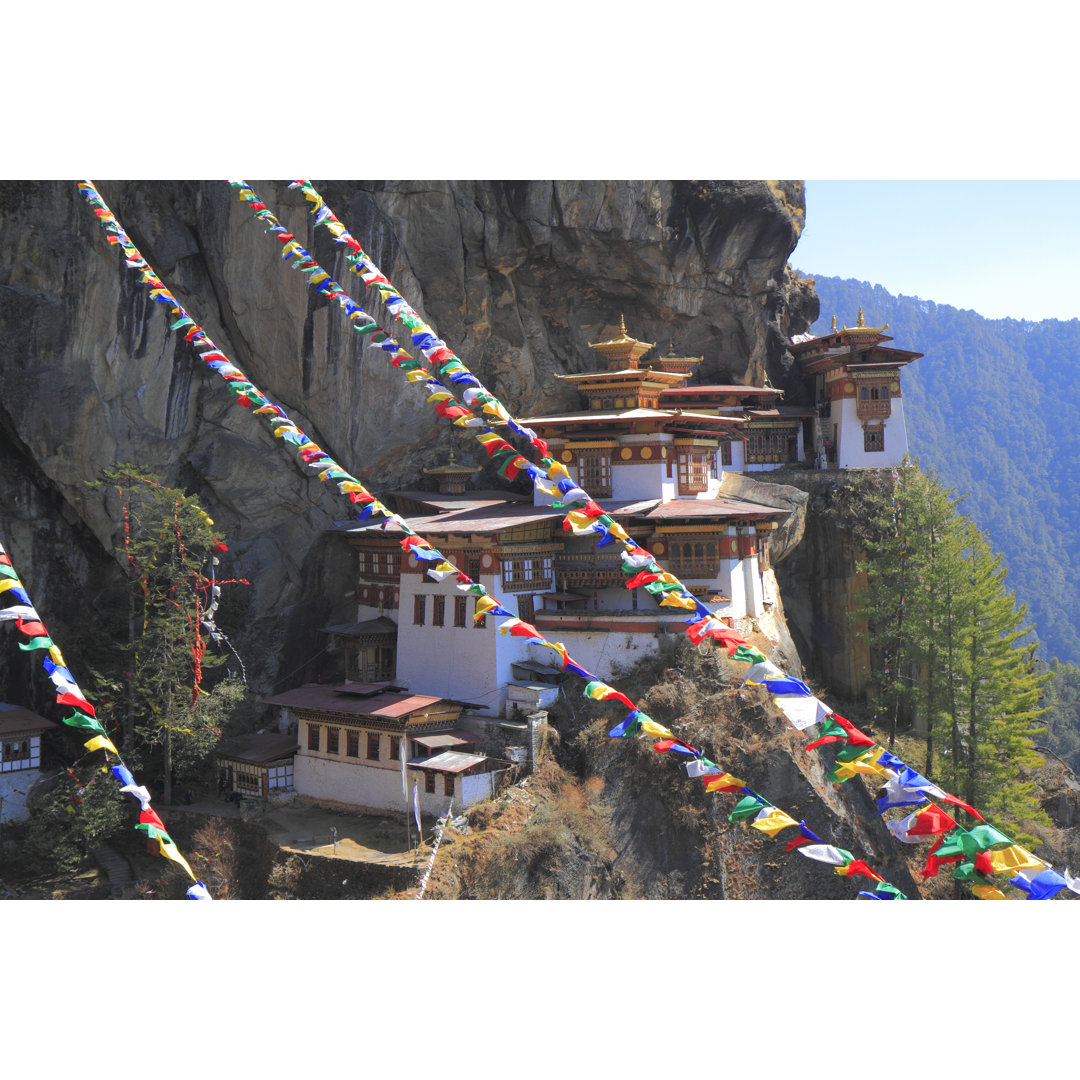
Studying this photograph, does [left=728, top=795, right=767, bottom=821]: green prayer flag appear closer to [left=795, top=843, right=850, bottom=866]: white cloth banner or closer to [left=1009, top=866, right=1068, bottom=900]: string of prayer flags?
[left=795, top=843, right=850, bottom=866]: white cloth banner

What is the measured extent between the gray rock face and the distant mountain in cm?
5616

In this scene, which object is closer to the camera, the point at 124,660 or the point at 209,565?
the point at 124,660

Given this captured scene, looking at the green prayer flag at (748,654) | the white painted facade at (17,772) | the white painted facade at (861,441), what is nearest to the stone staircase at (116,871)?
the white painted facade at (17,772)

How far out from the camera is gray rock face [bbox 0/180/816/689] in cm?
2489

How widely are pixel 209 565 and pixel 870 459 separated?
20.5 m

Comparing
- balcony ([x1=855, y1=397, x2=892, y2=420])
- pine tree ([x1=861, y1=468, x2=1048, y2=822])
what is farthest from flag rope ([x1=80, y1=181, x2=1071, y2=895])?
balcony ([x1=855, y1=397, x2=892, y2=420])

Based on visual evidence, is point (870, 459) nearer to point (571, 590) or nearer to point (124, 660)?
point (571, 590)

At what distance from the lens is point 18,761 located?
74.5 ft

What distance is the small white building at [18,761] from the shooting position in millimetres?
22453

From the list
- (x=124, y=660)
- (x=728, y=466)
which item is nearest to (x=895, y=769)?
(x=124, y=660)

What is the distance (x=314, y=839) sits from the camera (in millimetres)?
20969

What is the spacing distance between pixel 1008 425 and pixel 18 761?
306 ft

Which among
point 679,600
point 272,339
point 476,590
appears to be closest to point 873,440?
point 272,339

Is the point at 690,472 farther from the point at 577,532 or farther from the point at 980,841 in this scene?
the point at 980,841
